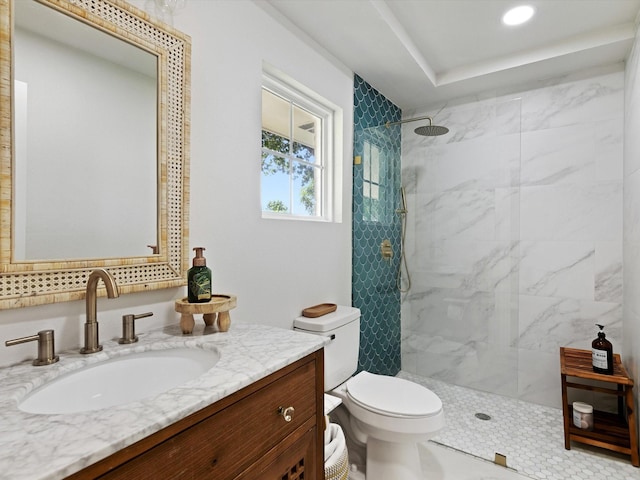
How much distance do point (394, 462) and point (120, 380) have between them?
1.32m

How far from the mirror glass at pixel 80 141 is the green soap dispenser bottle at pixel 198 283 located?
176 millimetres

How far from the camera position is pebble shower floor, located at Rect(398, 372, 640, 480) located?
1850 millimetres

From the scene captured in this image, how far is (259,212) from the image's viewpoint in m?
1.67

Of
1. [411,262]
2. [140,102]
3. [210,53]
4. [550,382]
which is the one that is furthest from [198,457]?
[550,382]

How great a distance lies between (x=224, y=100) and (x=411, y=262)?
1.78 meters

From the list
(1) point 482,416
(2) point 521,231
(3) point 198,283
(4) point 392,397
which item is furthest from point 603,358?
(3) point 198,283

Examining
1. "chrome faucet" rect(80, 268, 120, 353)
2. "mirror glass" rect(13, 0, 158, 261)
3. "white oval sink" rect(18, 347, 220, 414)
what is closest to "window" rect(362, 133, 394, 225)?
"mirror glass" rect(13, 0, 158, 261)

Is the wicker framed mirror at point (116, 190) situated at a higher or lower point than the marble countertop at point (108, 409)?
higher

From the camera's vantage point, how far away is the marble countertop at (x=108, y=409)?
20.4 inches

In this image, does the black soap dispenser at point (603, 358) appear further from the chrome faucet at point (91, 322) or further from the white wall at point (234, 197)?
the chrome faucet at point (91, 322)

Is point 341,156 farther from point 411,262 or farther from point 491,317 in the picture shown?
point 491,317

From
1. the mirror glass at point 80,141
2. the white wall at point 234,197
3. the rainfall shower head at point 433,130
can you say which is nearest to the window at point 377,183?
the rainfall shower head at point 433,130

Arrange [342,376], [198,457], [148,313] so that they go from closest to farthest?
[198,457]
[148,313]
[342,376]

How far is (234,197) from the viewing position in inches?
60.3
